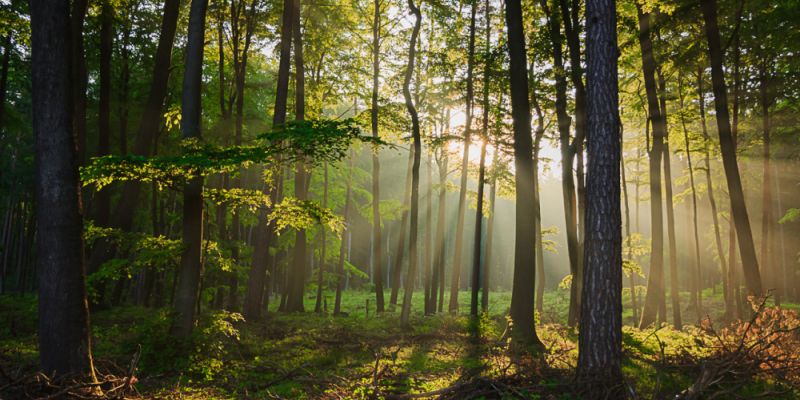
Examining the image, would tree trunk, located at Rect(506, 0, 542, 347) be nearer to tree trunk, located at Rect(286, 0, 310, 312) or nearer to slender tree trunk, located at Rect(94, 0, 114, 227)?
tree trunk, located at Rect(286, 0, 310, 312)

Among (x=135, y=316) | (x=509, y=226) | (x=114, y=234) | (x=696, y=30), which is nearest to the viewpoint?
(x=114, y=234)

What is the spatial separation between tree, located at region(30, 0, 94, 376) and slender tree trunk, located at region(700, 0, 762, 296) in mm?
A: 13667

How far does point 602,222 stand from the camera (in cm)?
598

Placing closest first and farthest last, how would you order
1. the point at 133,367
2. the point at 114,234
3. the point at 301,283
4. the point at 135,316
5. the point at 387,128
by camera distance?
1. the point at 133,367
2. the point at 114,234
3. the point at 135,316
4. the point at 387,128
5. the point at 301,283

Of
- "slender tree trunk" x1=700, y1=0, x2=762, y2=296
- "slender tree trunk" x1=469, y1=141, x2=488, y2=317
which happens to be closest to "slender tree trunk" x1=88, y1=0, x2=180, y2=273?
"slender tree trunk" x1=469, y1=141, x2=488, y2=317

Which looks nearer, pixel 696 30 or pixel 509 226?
pixel 696 30

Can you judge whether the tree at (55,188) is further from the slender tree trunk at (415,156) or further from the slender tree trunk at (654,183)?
the slender tree trunk at (654,183)

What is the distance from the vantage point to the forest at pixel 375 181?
577cm

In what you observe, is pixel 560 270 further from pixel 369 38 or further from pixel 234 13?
pixel 234 13

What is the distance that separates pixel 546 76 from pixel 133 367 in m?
13.5

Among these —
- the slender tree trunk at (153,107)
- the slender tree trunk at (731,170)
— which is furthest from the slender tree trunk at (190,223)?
the slender tree trunk at (731,170)

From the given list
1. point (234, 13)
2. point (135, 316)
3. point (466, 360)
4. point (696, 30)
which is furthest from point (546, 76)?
point (135, 316)

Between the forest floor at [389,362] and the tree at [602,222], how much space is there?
0.42 m

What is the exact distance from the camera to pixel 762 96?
56.6 feet
